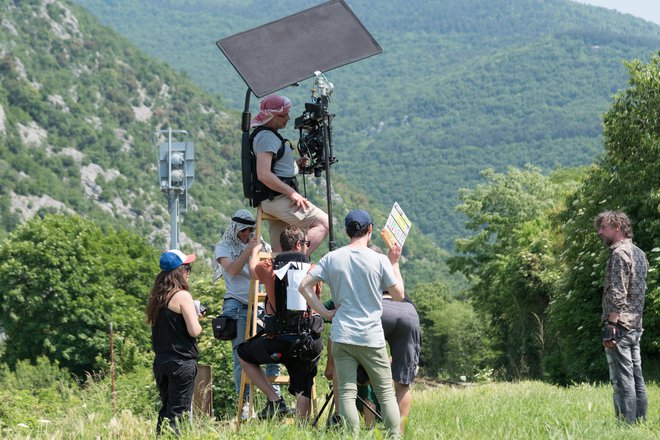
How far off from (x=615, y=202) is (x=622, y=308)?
20.9m

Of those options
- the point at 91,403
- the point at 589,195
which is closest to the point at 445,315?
the point at 589,195

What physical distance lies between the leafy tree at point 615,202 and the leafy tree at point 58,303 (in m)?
29.8

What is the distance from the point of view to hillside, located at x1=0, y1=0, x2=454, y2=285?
136 m

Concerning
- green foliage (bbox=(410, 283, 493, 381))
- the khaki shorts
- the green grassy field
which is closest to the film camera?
the khaki shorts

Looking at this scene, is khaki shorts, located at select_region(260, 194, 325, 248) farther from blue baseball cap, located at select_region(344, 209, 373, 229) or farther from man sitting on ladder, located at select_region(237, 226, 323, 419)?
blue baseball cap, located at select_region(344, 209, 373, 229)

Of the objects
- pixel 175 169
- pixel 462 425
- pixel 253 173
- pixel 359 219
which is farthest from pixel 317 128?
pixel 175 169

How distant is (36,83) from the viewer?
162750mm

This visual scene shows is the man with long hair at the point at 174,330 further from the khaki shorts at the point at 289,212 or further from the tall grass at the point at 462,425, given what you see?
the khaki shorts at the point at 289,212

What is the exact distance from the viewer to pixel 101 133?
530 ft

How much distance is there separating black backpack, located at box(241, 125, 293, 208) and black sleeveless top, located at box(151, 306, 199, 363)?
132 cm

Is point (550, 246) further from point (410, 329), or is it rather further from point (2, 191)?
point (2, 191)

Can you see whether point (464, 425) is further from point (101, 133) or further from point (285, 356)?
point (101, 133)

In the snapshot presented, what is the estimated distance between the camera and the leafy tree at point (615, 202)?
90.0 ft

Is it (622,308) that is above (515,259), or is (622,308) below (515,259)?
below
